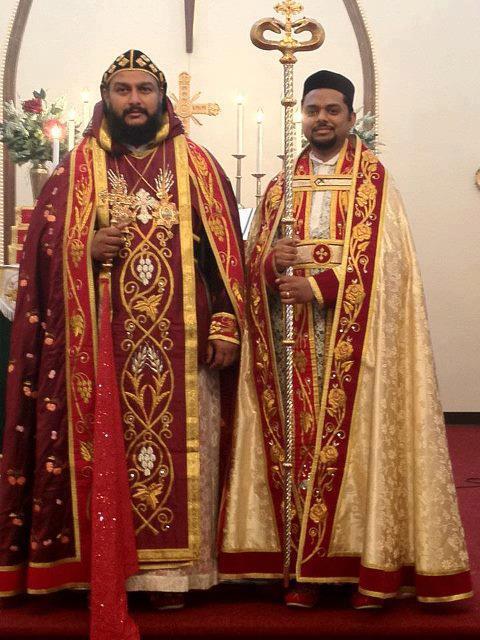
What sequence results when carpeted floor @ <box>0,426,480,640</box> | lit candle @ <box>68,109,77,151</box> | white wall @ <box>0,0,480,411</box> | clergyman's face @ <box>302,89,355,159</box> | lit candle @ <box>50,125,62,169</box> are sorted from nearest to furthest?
carpeted floor @ <box>0,426,480,640</box> → clergyman's face @ <box>302,89,355,159</box> → lit candle @ <box>50,125,62,169</box> → lit candle @ <box>68,109,77,151</box> → white wall @ <box>0,0,480,411</box>

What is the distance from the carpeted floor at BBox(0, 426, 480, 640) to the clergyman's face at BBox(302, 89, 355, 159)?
174cm

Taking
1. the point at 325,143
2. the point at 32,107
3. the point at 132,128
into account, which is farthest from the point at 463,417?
the point at 132,128

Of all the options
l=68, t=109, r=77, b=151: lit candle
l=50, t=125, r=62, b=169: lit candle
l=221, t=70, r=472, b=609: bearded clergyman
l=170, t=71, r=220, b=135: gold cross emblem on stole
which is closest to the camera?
l=221, t=70, r=472, b=609: bearded clergyman

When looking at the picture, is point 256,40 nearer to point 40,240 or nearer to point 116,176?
point 116,176

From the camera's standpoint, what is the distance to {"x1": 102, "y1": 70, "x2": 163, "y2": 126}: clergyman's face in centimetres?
345

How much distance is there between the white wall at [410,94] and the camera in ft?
26.6

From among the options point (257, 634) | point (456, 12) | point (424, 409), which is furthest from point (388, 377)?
point (456, 12)

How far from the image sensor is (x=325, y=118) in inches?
141

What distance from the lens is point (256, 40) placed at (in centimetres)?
362

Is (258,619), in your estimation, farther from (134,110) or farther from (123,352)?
(134,110)

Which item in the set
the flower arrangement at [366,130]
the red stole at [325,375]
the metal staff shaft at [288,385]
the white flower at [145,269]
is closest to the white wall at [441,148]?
the flower arrangement at [366,130]

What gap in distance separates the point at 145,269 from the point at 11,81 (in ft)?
16.2

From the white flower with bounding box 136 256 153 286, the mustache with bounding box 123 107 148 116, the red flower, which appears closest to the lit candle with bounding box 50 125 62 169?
the red flower

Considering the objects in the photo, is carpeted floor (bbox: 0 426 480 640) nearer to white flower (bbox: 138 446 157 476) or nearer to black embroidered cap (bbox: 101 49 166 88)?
white flower (bbox: 138 446 157 476)
